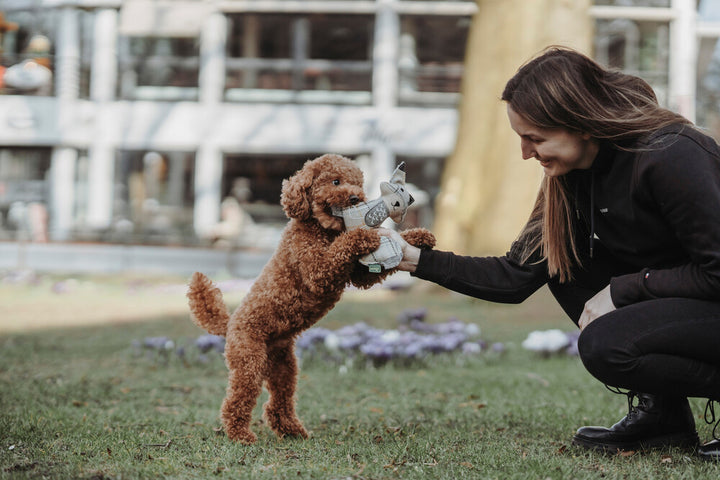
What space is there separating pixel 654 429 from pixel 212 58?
18779mm

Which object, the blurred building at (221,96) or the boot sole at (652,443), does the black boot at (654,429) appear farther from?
the blurred building at (221,96)

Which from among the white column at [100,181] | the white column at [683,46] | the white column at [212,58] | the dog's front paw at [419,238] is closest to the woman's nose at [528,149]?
the dog's front paw at [419,238]

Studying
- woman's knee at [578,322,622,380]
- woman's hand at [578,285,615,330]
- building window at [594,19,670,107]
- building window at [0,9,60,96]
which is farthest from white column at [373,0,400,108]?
woman's knee at [578,322,622,380]

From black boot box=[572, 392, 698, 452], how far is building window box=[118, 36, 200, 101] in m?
18.5

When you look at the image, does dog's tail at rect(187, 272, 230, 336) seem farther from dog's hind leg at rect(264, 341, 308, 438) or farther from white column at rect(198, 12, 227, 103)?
white column at rect(198, 12, 227, 103)

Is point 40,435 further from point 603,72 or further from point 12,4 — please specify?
point 12,4

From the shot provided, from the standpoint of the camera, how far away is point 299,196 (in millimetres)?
2641

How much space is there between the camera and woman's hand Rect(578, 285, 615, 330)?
8.41ft

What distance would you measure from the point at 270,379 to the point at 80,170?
741 inches

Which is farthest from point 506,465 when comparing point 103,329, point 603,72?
point 103,329

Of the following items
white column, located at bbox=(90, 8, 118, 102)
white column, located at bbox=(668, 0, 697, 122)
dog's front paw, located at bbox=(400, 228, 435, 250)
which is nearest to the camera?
dog's front paw, located at bbox=(400, 228, 435, 250)

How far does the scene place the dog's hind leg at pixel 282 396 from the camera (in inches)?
117

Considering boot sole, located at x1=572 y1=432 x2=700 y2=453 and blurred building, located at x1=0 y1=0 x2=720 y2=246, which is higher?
blurred building, located at x1=0 y1=0 x2=720 y2=246

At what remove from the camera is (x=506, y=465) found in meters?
2.46
